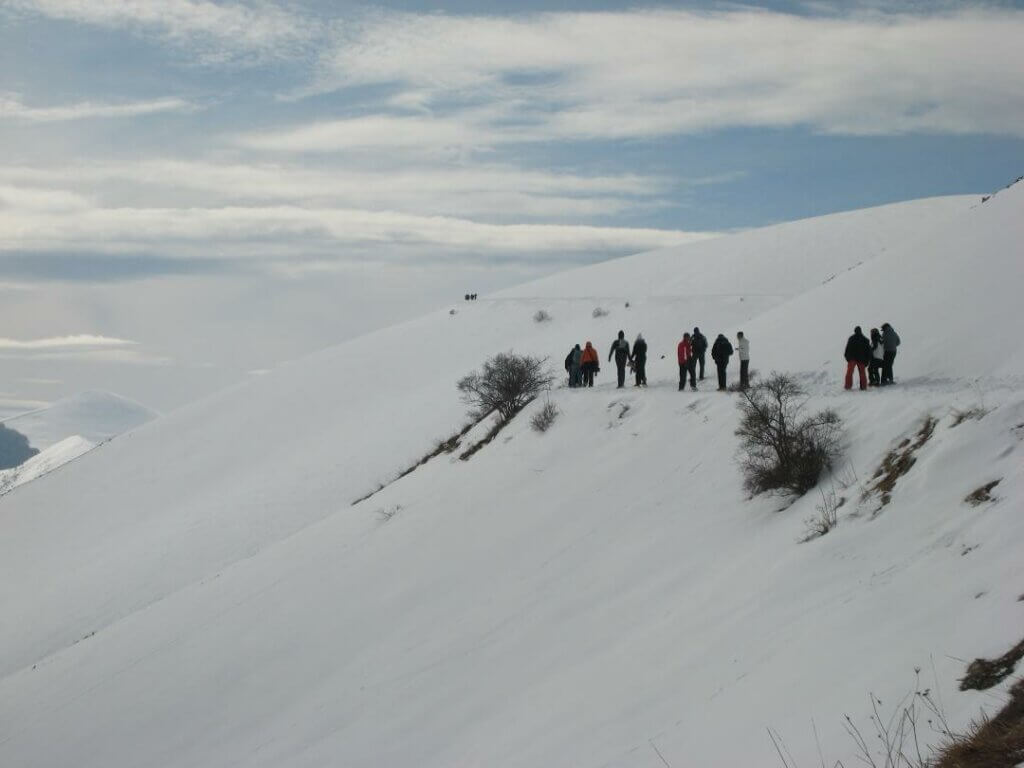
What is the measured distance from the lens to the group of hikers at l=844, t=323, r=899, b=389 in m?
16.0

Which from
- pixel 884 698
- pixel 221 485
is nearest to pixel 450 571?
pixel 884 698

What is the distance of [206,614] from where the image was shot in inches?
760

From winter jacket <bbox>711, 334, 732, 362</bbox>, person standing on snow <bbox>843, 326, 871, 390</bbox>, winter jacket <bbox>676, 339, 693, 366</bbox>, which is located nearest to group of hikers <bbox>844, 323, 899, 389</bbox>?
person standing on snow <bbox>843, 326, 871, 390</bbox>

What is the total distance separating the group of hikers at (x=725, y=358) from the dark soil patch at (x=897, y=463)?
3.56 metres

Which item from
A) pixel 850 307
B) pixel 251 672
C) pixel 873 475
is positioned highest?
pixel 850 307

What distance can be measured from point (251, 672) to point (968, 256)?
1787 cm

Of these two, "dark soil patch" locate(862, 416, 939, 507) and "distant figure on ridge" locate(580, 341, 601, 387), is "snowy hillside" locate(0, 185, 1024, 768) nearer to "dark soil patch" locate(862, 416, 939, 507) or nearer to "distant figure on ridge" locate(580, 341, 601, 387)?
"dark soil patch" locate(862, 416, 939, 507)

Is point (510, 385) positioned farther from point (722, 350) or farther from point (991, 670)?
point (991, 670)

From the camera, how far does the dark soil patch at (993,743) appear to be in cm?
523

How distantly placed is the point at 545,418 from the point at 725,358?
4.08 m

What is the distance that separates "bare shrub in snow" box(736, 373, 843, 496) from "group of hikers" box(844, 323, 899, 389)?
201 cm

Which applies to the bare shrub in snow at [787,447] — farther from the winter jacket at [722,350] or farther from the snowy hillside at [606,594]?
the winter jacket at [722,350]

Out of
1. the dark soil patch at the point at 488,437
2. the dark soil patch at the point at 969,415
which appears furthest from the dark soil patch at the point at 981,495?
the dark soil patch at the point at 488,437

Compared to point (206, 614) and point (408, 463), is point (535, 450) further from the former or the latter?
point (408, 463)
